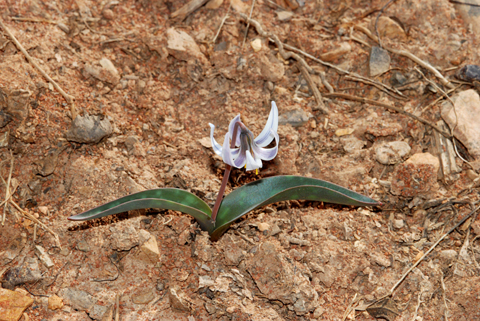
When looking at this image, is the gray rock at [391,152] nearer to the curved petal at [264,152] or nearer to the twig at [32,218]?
the curved petal at [264,152]

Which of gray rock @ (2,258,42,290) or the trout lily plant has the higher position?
the trout lily plant

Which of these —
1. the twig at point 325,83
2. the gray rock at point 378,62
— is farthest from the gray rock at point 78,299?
the gray rock at point 378,62

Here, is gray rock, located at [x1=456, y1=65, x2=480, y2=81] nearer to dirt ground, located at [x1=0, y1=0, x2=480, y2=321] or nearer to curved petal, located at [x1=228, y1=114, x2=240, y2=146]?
dirt ground, located at [x1=0, y1=0, x2=480, y2=321]

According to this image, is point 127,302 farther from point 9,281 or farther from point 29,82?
point 29,82

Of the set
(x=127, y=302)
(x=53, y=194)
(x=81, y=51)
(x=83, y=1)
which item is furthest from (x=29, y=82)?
(x=127, y=302)

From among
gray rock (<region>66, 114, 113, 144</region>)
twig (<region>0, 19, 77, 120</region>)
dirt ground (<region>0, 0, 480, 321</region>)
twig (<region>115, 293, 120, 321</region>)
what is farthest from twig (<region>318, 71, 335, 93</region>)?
twig (<region>115, 293, 120, 321</region>)

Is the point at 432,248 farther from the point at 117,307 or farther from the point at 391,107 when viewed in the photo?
the point at 117,307
